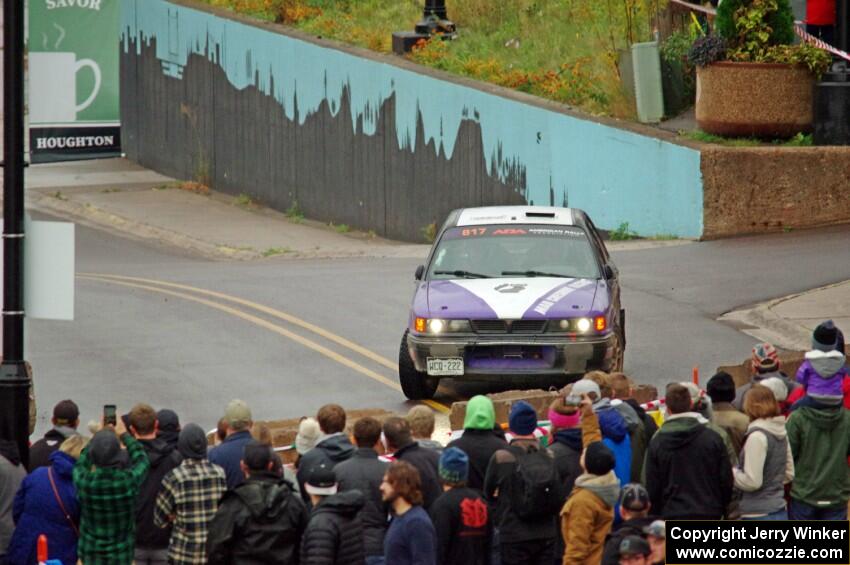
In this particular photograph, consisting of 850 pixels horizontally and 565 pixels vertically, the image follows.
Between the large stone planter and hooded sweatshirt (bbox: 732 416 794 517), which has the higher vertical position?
the large stone planter

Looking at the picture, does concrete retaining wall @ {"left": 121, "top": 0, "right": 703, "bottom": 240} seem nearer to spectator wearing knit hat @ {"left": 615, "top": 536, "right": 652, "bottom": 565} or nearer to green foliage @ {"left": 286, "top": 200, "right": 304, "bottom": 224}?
green foliage @ {"left": 286, "top": 200, "right": 304, "bottom": 224}

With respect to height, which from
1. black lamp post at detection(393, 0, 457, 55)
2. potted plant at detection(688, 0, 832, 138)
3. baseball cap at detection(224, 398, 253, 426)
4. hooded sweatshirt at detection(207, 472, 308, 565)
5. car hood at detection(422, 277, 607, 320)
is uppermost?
black lamp post at detection(393, 0, 457, 55)

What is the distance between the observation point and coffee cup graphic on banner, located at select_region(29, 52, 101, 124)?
11.0 meters

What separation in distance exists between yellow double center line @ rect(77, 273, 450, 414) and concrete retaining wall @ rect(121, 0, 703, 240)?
7.44m

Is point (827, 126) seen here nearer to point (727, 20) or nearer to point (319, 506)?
point (727, 20)

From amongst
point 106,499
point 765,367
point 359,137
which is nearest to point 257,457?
point 106,499

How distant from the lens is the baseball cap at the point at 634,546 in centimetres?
808

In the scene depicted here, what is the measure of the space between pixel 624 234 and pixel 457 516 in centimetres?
1888

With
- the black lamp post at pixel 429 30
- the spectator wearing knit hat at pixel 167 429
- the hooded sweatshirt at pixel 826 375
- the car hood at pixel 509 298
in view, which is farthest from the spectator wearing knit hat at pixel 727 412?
the black lamp post at pixel 429 30

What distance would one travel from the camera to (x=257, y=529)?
893 centimetres

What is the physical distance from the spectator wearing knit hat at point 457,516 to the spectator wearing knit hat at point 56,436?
264cm

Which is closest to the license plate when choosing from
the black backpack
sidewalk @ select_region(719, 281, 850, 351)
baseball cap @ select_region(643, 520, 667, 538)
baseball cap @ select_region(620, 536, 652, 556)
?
sidewalk @ select_region(719, 281, 850, 351)

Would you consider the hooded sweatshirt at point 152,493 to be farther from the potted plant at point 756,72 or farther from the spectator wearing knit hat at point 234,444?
the potted plant at point 756,72

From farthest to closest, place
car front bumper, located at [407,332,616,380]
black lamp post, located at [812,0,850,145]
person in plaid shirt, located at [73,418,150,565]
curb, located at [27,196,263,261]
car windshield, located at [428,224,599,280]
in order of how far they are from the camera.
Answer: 1. curb, located at [27,196,263,261]
2. black lamp post, located at [812,0,850,145]
3. car windshield, located at [428,224,599,280]
4. car front bumper, located at [407,332,616,380]
5. person in plaid shirt, located at [73,418,150,565]
